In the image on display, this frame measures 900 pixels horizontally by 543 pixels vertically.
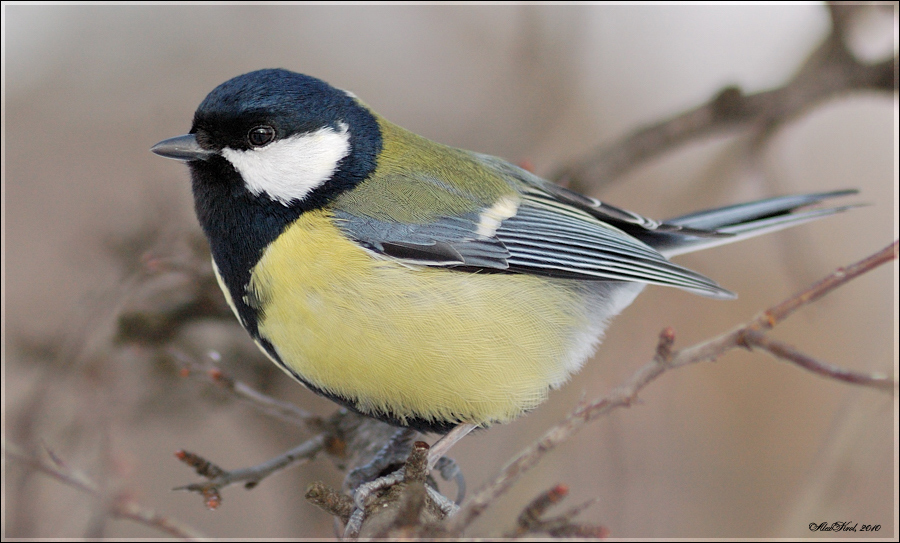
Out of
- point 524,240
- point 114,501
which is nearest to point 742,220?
point 524,240

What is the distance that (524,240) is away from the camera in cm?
172

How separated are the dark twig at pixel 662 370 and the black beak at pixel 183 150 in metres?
1.01

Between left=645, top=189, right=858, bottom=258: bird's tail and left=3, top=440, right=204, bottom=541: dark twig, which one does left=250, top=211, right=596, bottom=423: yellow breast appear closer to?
left=3, top=440, right=204, bottom=541: dark twig

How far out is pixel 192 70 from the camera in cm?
337

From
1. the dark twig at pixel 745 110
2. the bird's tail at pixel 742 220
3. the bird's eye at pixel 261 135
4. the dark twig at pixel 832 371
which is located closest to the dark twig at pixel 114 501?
the bird's eye at pixel 261 135

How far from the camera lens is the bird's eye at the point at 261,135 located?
1.57 metres

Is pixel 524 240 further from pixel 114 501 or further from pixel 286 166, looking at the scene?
pixel 114 501

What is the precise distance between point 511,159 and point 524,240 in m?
1.58

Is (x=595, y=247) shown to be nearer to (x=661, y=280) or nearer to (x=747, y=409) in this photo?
(x=661, y=280)

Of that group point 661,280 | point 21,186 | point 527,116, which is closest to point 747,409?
point 661,280

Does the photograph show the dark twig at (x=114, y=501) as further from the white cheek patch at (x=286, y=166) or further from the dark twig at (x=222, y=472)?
the white cheek patch at (x=286, y=166)

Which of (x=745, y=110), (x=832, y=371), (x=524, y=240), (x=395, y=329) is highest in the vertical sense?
(x=745, y=110)

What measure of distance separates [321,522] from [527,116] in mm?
2114

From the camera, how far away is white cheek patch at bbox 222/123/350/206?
5.19 ft
